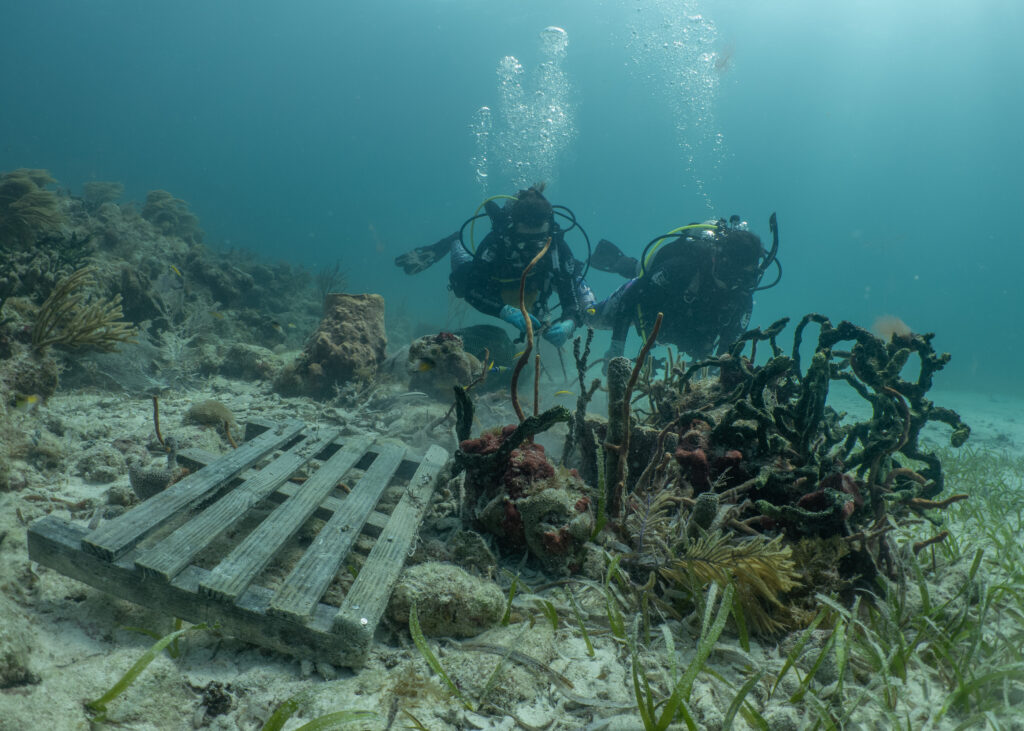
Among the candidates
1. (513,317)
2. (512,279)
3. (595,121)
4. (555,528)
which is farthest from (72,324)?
(595,121)

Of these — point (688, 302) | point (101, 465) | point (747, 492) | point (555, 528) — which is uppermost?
point (688, 302)

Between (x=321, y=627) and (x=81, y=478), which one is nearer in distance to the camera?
(x=321, y=627)

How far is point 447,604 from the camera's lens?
1818 millimetres

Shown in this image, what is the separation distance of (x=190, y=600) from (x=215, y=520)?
490 mm

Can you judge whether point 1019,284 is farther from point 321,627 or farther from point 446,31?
point 321,627

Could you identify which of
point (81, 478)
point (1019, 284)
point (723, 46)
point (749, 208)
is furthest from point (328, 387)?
point (1019, 284)

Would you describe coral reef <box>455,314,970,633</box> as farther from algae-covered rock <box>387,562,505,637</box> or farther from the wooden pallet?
the wooden pallet

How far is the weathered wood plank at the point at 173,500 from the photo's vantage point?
5.85 feet

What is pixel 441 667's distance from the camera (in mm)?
1572

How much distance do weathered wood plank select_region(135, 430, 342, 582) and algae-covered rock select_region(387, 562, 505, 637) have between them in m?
0.89

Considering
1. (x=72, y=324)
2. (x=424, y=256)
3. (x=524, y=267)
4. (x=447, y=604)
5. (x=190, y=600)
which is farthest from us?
(x=424, y=256)

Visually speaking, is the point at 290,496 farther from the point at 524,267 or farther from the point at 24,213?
the point at 24,213

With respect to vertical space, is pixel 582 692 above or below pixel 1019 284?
below

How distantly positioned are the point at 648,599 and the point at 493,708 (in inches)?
33.8
